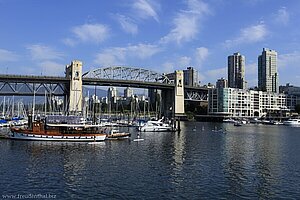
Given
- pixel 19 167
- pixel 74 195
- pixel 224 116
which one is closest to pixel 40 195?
pixel 74 195

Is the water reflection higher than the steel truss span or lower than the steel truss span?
lower

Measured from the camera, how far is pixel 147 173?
25.5m

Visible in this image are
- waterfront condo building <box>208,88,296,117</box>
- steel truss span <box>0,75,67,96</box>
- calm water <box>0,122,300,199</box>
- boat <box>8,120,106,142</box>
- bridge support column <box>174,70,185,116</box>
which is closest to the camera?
calm water <box>0,122,300,199</box>

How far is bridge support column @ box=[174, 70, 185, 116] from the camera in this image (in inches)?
5541

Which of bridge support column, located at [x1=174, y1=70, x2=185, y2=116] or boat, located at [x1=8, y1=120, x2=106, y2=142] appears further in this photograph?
bridge support column, located at [x1=174, y1=70, x2=185, y2=116]

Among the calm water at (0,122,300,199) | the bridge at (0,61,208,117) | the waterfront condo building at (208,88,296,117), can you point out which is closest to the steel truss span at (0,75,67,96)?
the bridge at (0,61,208,117)

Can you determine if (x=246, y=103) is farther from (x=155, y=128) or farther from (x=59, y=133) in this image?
(x=59, y=133)

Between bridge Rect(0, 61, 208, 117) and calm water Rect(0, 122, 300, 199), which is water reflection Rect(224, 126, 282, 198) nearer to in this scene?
calm water Rect(0, 122, 300, 199)

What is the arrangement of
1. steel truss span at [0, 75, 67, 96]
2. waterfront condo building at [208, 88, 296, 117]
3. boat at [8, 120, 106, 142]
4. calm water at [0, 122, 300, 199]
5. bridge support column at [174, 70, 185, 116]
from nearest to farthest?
calm water at [0, 122, 300, 199] < boat at [8, 120, 106, 142] < steel truss span at [0, 75, 67, 96] < bridge support column at [174, 70, 185, 116] < waterfront condo building at [208, 88, 296, 117]

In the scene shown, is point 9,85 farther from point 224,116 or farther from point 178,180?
point 178,180

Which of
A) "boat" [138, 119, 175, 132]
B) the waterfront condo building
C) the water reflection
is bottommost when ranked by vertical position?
the water reflection

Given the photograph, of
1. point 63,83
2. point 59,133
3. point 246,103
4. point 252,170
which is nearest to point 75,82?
point 63,83

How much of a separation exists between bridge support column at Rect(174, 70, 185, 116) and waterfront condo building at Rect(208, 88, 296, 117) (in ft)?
54.3

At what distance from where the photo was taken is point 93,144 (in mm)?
42906
